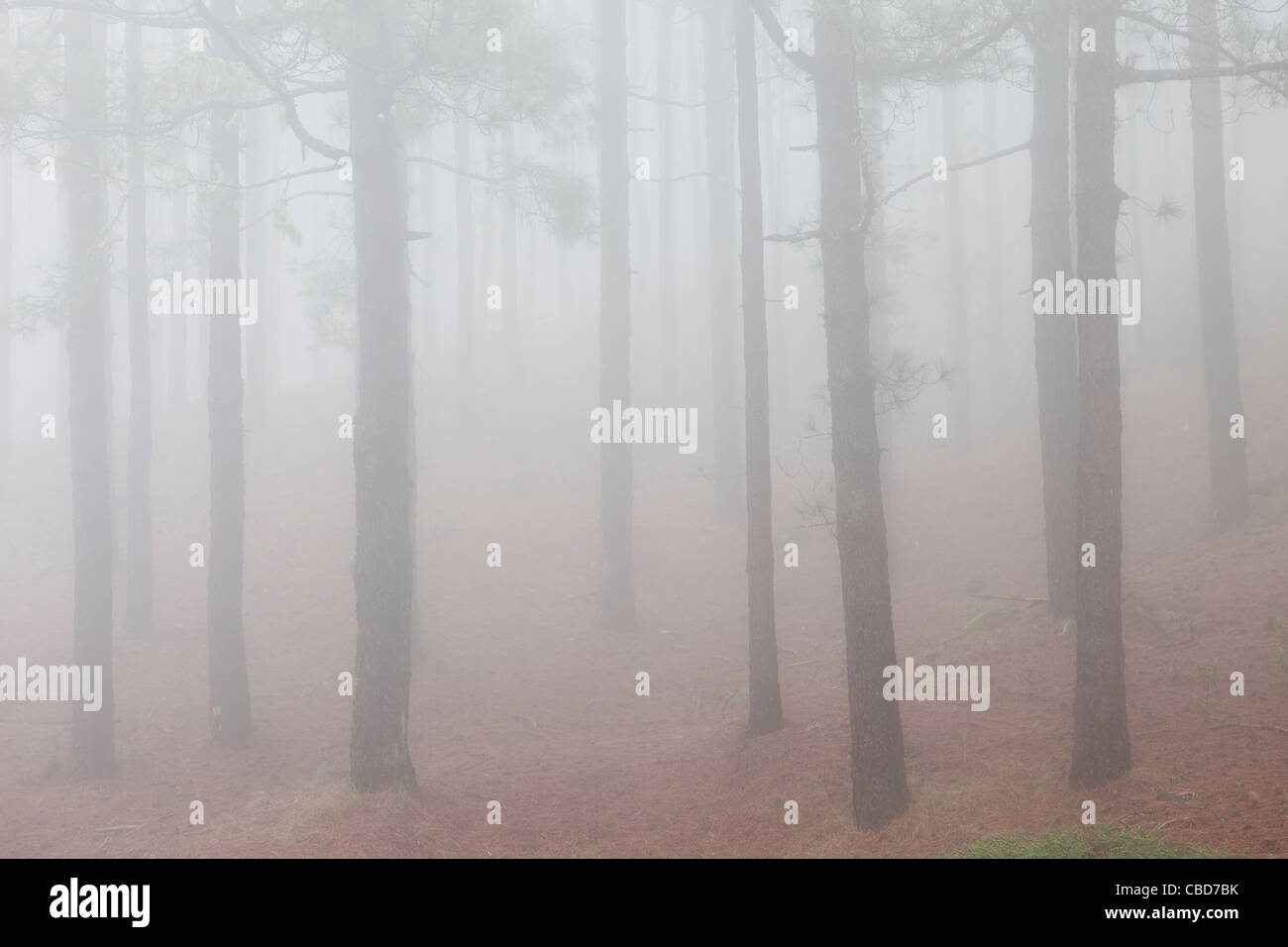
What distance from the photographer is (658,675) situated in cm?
1507

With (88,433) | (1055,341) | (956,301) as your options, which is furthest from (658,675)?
(956,301)

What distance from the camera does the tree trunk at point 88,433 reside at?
37.9ft

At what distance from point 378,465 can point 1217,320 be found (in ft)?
41.4

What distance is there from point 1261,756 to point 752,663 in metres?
4.73

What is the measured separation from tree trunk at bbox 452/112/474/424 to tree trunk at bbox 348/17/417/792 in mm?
16591

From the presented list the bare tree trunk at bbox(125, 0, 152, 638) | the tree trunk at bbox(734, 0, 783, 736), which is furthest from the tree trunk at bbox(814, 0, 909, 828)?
the bare tree trunk at bbox(125, 0, 152, 638)

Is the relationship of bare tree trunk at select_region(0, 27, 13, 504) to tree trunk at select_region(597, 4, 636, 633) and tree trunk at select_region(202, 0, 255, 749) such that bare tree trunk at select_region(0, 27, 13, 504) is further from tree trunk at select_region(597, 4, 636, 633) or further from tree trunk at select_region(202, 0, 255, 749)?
tree trunk at select_region(597, 4, 636, 633)

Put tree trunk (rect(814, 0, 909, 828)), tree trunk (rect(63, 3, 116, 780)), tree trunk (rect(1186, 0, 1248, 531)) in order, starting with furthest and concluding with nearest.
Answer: tree trunk (rect(1186, 0, 1248, 531)) < tree trunk (rect(63, 3, 116, 780)) < tree trunk (rect(814, 0, 909, 828))

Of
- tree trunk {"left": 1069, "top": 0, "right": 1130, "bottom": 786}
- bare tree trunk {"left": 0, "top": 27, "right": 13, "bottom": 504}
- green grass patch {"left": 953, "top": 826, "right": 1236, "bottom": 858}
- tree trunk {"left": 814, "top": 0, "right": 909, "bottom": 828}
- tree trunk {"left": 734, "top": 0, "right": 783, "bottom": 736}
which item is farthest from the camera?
bare tree trunk {"left": 0, "top": 27, "right": 13, "bottom": 504}

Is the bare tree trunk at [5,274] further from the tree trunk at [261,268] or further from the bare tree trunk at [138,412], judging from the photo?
the bare tree trunk at [138,412]

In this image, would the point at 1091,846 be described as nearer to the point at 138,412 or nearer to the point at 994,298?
the point at 138,412

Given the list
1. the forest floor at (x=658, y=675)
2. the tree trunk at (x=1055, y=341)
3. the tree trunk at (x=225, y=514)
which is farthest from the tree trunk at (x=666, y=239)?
the tree trunk at (x=225, y=514)

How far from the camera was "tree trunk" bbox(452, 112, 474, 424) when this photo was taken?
27016 millimetres
